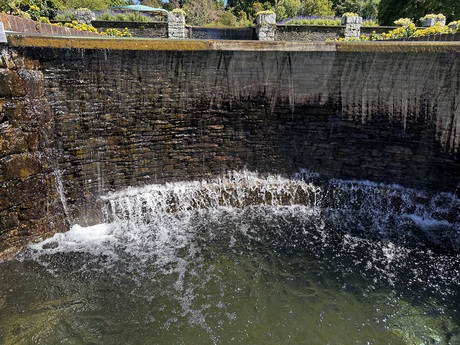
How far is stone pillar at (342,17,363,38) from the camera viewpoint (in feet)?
41.8

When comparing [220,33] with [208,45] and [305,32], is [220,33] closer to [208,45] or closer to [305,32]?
[305,32]

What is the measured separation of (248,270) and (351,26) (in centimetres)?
1133

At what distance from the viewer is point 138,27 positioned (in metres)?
12.1

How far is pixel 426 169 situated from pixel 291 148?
2.12 meters

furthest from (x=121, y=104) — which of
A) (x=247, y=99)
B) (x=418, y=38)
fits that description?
(x=418, y=38)

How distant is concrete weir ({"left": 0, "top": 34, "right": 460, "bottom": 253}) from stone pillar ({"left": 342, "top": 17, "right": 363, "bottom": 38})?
8.20 metres

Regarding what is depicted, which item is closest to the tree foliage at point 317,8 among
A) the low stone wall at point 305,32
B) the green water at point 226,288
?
the low stone wall at point 305,32

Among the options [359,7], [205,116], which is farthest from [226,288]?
[359,7]

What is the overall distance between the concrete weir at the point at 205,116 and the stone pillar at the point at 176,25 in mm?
7475

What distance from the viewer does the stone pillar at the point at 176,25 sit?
1212 centimetres

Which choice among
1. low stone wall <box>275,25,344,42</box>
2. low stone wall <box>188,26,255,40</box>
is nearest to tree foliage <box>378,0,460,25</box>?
low stone wall <box>275,25,344,42</box>

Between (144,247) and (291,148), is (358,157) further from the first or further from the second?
(144,247)

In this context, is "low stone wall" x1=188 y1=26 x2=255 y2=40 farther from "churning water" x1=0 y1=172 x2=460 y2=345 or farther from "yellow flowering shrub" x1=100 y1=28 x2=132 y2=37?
"churning water" x1=0 y1=172 x2=460 y2=345

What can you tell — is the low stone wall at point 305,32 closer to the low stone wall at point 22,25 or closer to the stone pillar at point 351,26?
the stone pillar at point 351,26
